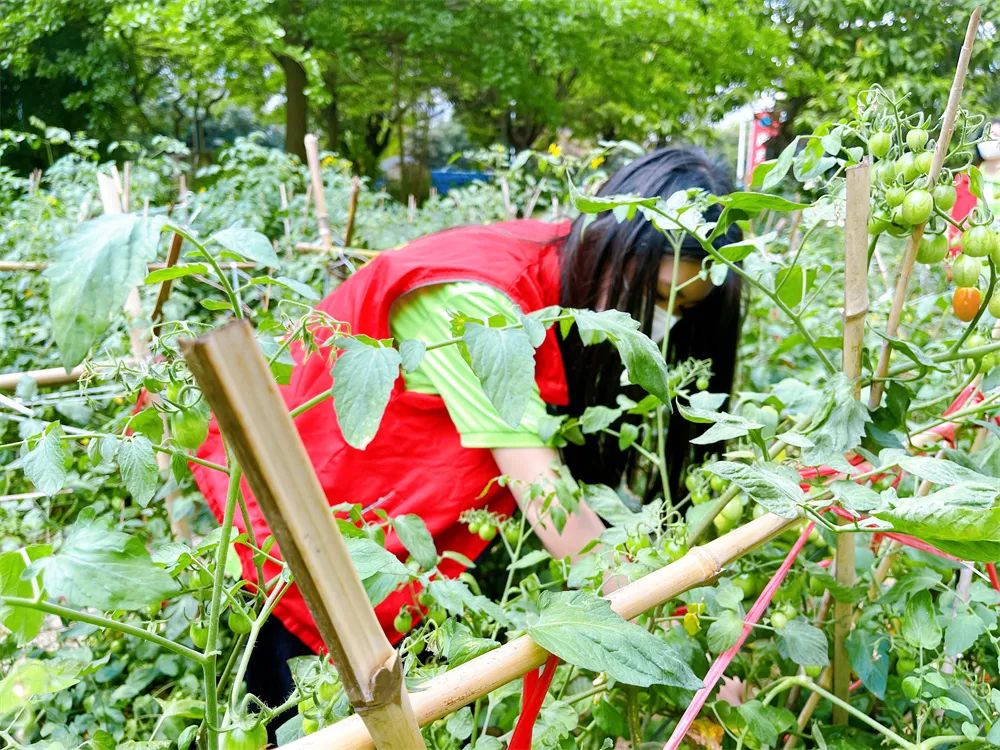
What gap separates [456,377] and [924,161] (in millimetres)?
601

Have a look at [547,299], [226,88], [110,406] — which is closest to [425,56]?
[226,88]

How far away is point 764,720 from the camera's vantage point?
59 cm

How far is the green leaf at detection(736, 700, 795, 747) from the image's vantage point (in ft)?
1.92

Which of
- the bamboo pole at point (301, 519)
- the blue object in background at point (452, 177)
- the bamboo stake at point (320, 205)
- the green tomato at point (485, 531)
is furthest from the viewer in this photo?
the blue object in background at point (452, 177)

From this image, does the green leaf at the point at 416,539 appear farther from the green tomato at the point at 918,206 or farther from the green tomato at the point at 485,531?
the green tomato at the point at 918,206

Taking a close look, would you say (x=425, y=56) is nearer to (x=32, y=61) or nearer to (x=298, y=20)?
(x=298, y=20)

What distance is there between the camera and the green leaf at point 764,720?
586mm

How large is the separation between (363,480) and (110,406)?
3.48ft

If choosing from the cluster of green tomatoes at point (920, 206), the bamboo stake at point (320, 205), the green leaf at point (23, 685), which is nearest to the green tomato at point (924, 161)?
the cluster of green tomatoes at point (920, 206)

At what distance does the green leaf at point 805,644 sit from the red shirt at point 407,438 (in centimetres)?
44

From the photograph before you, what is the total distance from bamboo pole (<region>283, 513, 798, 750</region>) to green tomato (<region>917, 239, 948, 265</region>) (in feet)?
0.81

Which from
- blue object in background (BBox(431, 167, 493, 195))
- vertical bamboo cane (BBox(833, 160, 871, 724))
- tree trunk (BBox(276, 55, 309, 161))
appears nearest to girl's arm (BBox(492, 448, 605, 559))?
vertical bamboo cane (BBox(833, 160, 871, 724))

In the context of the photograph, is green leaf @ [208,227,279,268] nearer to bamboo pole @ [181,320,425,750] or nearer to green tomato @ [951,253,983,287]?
Result: bamboo pole @ [181,320,425,750]

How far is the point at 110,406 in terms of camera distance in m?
1.78
